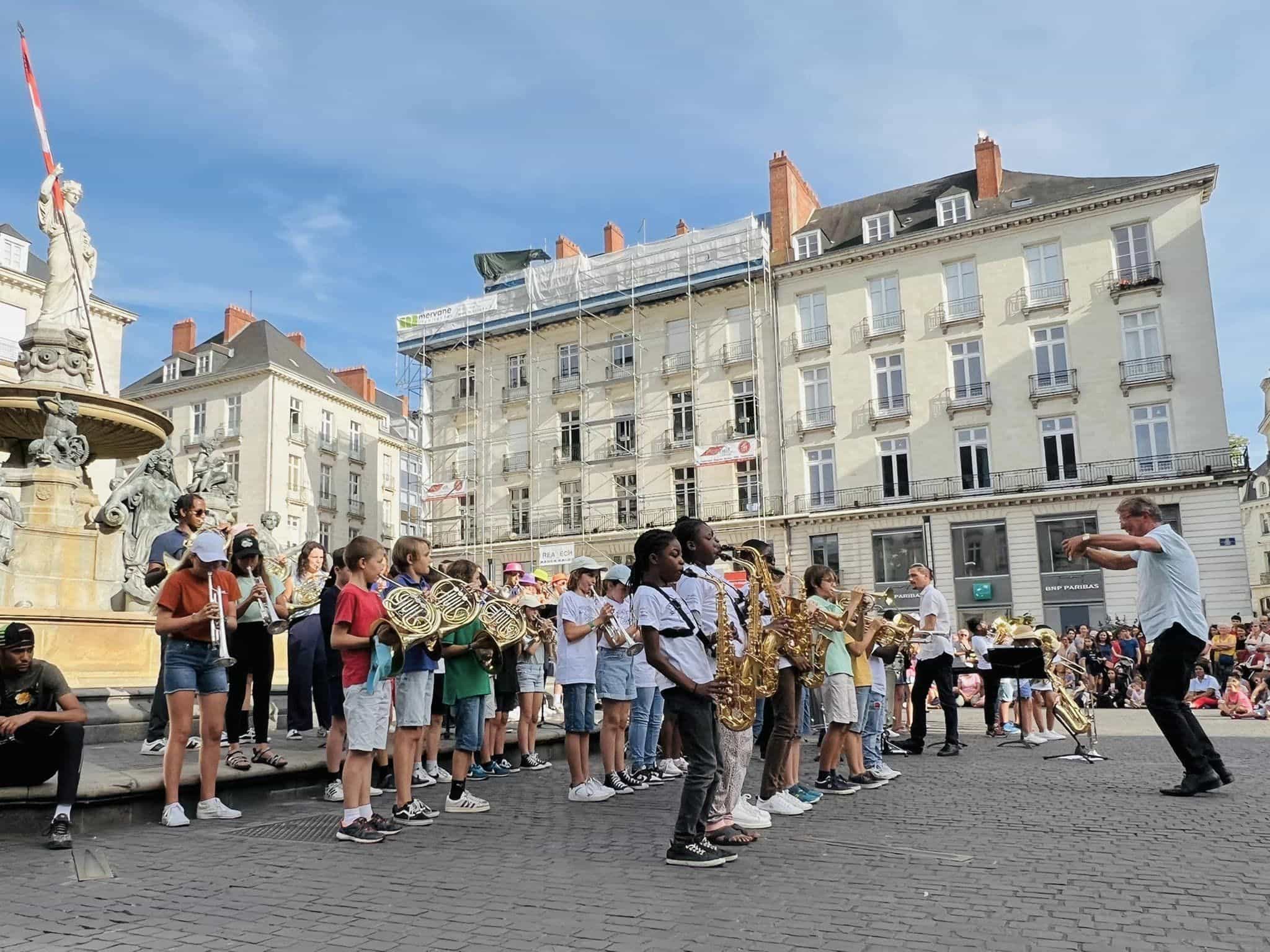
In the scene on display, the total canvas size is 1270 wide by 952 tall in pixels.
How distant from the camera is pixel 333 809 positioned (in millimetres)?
7309

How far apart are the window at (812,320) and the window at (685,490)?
784cm

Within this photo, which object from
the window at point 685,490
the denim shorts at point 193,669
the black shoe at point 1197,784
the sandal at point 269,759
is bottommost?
the black shoe at point 1197,784

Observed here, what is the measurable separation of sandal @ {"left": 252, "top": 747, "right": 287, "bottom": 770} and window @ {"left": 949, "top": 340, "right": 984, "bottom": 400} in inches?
1452

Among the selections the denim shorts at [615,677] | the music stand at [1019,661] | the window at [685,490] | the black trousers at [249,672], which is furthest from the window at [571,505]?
the black trousers at [249,672]

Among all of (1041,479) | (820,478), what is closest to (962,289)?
(1041,479)

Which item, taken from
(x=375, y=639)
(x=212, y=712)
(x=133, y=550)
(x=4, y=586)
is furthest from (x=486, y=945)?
(x=133, y=550)

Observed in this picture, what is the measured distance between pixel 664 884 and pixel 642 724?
4209 mm

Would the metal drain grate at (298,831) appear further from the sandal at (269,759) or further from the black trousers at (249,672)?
the black trousers at (249,672)

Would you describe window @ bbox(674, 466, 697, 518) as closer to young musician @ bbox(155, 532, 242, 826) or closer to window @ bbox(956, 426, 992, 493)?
window @ bbox(956, 426, 992, 493)

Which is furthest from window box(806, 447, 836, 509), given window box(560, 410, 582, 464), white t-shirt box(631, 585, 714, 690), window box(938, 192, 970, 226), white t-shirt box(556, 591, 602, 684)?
white t-shirt box(631, 585, 714, 690)

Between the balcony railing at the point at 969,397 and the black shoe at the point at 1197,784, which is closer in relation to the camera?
the black shoe at the point at 1197,784

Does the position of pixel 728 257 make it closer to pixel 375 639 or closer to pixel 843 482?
pixel 843 482

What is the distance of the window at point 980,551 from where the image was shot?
38.3 metres

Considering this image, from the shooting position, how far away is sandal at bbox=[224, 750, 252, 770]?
7.38 m
